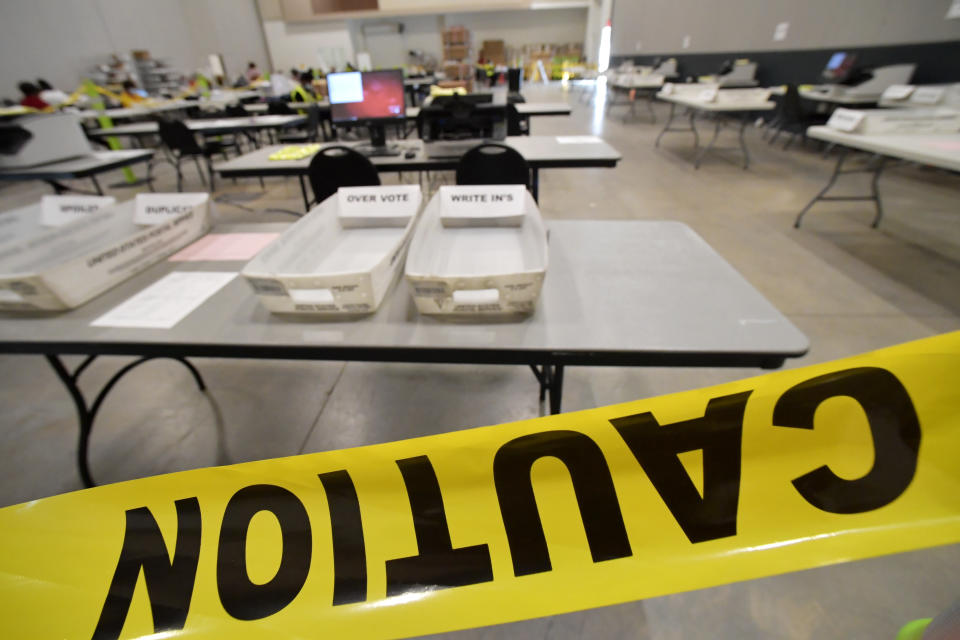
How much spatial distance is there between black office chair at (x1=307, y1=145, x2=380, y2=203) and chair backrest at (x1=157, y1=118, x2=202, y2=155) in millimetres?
3249

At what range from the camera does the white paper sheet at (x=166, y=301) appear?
3.05 ft

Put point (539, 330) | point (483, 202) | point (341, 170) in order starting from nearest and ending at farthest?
point (539, 330)
point (483, 202)
point (341, 170)

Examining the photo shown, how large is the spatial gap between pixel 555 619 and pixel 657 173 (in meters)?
5.08

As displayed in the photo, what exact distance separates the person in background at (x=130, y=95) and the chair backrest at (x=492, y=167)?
8.54 meters

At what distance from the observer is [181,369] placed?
217 cm

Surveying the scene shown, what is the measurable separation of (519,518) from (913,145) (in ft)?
10.6

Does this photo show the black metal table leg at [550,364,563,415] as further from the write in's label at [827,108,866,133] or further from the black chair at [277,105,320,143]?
the black chair at [277,105,320,143]

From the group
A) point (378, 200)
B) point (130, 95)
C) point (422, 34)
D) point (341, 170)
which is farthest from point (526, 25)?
point (378, 200)

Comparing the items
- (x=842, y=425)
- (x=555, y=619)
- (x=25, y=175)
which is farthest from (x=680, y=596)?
(x=25, y=175)

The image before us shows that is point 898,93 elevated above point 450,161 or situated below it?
above

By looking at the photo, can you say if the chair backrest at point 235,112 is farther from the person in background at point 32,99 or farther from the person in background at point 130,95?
the person in background at point 130,95

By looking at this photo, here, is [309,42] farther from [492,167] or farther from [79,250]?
[79,250]

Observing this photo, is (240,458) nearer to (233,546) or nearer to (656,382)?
(233,546)

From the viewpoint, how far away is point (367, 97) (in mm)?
2752
